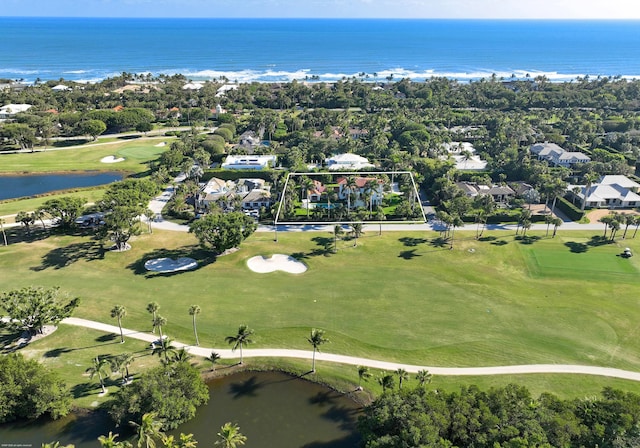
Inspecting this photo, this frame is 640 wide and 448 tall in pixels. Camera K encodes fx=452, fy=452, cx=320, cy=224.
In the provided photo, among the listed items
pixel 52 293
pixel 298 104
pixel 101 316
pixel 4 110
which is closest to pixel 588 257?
pixel 101 316

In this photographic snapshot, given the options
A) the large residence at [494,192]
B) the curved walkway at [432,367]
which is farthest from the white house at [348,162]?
the curved walkway at [432,367]

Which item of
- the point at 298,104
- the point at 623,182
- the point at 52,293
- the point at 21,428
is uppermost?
the point at 298,104

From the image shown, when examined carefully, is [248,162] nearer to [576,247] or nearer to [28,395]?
[576,247]

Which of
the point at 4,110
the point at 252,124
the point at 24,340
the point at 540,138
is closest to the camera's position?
the point at 24,340

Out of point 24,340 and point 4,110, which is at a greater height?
point 4,110

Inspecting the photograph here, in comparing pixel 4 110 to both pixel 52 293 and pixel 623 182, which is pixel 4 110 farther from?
pixel 623 182

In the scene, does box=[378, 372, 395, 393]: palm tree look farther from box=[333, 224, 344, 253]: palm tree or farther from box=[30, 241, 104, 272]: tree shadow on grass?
box=[30, 241, 104, 272]: tree shadow on grass
